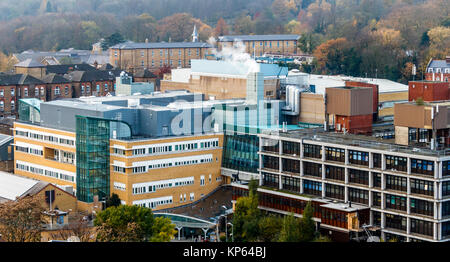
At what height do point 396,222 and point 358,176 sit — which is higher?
point 358,176

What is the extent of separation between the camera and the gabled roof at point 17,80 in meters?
86.4

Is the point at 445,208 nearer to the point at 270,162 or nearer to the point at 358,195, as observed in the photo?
the point at 358,195

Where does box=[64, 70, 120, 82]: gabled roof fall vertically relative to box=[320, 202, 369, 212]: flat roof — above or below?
above

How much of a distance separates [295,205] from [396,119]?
6995 millimetres

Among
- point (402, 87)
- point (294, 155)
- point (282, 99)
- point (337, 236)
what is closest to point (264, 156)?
point (294, 155)

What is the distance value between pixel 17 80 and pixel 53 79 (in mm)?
4628

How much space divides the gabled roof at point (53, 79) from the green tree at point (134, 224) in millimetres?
51779

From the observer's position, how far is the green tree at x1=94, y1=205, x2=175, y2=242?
38656 millimetres

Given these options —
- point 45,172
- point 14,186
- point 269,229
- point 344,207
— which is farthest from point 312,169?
point 45,172

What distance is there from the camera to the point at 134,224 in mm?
38562

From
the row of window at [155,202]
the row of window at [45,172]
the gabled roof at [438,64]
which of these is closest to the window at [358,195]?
the row of window at [155,202]

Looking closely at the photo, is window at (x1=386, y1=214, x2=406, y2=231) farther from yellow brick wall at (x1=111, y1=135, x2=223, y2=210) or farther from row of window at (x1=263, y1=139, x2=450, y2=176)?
yellow brick wall at (x1=111, y1=135, x2=223, y2=210)

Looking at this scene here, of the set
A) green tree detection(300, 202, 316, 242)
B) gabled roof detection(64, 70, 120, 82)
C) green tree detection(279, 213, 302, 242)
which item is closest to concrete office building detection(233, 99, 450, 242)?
green tree detection(300, 202, 316, 242)

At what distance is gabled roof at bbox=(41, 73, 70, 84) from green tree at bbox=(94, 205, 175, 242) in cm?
5178
